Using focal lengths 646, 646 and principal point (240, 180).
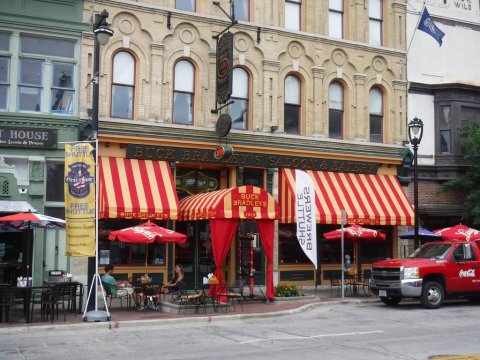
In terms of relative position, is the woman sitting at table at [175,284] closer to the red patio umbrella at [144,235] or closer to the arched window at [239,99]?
the red patio umbrella at [144,235]

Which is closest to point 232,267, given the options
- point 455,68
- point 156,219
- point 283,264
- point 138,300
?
point 283,264

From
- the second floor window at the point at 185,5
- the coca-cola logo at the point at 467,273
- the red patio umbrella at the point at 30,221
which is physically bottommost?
the coca-cola logo at the point at 467,273

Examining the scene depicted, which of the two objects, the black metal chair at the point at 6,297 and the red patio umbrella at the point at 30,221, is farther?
the red patio umbrella at the point at 30,221

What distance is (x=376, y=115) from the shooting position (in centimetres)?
2722

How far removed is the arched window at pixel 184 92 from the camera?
23.5 metres

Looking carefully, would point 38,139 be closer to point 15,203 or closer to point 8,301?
point 15,203

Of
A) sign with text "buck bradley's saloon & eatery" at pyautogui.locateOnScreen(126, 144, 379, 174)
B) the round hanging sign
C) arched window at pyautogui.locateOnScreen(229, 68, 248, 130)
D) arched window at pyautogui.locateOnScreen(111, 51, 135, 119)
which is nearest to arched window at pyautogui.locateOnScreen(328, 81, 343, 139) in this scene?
A: sign with text "buck bradley's saloon & eatery" at pyautogui.locateOnScreen(126, 144, 379, 174)

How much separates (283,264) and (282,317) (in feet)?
23.4

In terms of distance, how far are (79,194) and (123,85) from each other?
7292 mm

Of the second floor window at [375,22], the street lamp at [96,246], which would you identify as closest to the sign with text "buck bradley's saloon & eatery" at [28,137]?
the street lamp at [96,246]

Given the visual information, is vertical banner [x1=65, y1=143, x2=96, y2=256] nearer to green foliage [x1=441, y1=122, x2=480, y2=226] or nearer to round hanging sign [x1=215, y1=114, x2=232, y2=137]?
round hanging sign [x1=215, y1=114, x2=232, y2=137]

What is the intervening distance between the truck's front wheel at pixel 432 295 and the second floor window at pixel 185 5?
42.4 ft

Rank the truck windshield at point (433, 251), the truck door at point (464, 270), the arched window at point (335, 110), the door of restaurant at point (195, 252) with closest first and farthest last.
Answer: the truck door at point (464, 270) < the truck windshield at point (433, 251) < the door of restaurant at point (195, 252) < the arched window at point (335, 110)

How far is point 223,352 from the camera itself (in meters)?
12.0
